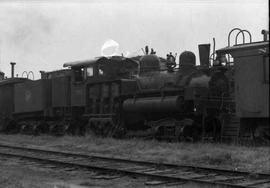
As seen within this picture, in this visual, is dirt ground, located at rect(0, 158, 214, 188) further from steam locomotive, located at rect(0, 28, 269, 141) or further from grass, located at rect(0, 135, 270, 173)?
steam locomotive, located at rect(0, 28, 269, 141)

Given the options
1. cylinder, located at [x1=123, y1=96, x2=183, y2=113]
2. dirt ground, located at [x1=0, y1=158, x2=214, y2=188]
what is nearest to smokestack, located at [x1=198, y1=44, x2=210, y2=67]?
cylinder, located at [x1=123, y1=96, x2=183, y2=113]

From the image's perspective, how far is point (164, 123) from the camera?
17.0 meters

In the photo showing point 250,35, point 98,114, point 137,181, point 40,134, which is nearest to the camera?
point 137,181

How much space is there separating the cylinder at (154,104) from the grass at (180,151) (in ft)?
3.86

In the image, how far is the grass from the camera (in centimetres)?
1099

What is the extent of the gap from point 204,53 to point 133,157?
202 inches

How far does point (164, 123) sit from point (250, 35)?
437 cm

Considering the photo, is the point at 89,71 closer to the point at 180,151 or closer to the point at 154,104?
the point at 154,104

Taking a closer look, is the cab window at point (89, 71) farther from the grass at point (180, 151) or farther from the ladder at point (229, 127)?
the ladder at point (229, 127)

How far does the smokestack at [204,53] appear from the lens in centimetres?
1644

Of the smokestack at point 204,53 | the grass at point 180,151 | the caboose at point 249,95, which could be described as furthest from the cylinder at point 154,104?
the caboose at point 249,95

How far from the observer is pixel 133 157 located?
13.1 meters

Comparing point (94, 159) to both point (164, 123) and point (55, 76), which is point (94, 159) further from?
point (55, 76)

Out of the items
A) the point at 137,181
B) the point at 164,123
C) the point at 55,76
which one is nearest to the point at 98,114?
the point at 164,123
